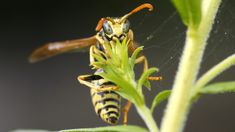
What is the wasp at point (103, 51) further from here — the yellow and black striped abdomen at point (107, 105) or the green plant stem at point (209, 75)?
the green plant stem at point (209, 75)

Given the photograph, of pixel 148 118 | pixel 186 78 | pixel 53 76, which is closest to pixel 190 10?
pixel 186 78

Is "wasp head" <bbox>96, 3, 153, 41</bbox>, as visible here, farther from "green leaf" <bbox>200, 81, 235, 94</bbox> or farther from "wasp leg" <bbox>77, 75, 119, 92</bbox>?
"green leaf" <bbox>200, 81, 235, 94</bbox>

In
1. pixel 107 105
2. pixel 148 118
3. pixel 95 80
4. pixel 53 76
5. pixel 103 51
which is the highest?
pixel 53 76

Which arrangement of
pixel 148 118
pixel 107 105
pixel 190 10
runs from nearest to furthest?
1. pixel 190 10
2. pixel 148 118
3. pixel 107 105

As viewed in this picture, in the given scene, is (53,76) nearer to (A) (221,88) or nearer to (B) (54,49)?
(B) (54,49)

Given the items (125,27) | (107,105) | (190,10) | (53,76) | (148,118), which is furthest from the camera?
(53,76)

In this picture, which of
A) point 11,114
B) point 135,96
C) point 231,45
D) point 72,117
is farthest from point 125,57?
point 11,114

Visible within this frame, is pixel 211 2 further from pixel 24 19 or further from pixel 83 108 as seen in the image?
pixel 24 19
